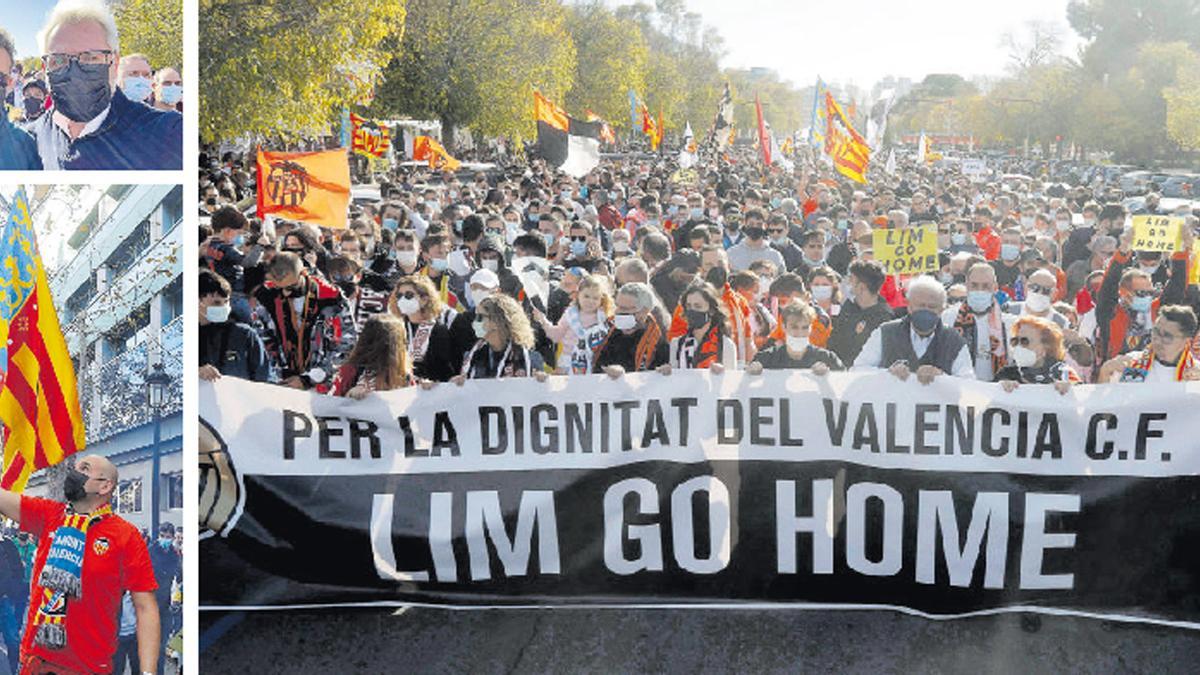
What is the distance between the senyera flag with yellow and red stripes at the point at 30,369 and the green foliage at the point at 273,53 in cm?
1386

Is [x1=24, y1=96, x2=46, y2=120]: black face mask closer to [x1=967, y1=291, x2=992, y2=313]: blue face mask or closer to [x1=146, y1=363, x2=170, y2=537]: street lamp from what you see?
[x1=146, y1=363, x2=170, y2=537]: street lamp

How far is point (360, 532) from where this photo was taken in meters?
5.24

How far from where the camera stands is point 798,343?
19.8ft

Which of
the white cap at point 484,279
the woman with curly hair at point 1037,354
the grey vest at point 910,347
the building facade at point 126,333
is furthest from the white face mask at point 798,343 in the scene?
the building facade at point 126,333

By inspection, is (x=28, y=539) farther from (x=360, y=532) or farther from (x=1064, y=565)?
(x=1064, y=565)

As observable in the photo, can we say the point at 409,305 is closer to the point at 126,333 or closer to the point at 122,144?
the point at 126,333

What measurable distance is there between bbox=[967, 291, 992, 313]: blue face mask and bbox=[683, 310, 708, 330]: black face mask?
1838mm

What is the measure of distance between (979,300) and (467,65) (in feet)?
111

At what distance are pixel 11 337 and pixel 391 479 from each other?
6.53 feet

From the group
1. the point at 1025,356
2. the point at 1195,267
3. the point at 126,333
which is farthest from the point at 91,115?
the point at 1195,267

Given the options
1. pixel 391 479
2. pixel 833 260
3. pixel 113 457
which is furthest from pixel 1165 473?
pixel 833 260

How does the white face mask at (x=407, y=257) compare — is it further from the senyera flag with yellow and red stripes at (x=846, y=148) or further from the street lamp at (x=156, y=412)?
the senyera flag with yellow and red stripes at (x=846, y=148)

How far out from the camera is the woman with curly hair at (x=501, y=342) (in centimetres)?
626

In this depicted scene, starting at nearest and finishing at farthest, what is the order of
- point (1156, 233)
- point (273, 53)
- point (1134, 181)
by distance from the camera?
point (1156, 233)
point (273, 53)
point (1134, 181)
